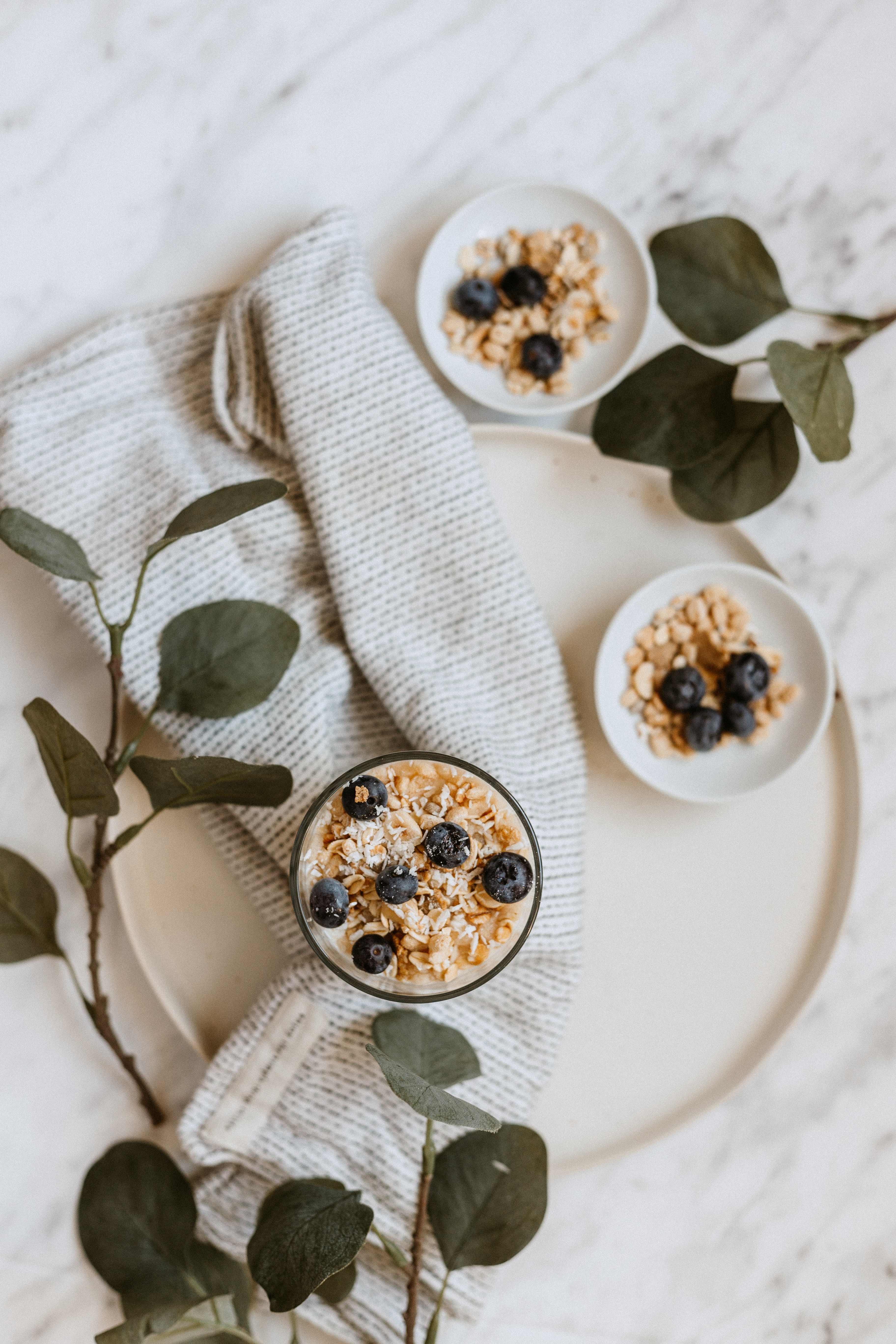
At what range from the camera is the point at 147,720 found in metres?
0.79

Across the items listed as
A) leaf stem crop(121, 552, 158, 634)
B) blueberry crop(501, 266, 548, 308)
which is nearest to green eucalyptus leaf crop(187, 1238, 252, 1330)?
leaf stem crop(121, 552, 158, 634)

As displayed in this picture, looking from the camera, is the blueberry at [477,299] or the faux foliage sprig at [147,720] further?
the blueberry at [477,299]

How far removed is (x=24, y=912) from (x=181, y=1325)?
13.0 inches

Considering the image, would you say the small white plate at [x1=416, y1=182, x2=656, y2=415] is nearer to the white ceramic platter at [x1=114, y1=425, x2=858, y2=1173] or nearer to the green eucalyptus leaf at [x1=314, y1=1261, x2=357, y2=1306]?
the white ceramic platter at [x1=114, y1=425, x2=858, y2=1173]

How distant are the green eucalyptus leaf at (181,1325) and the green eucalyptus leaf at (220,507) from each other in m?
0.50

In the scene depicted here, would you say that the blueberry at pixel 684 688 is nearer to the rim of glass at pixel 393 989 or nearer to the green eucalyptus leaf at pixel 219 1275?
the rim of glass at pixel 393 989

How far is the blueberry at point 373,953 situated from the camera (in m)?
0.71

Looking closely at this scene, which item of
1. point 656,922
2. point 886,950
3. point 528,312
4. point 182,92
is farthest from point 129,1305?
point 182,92

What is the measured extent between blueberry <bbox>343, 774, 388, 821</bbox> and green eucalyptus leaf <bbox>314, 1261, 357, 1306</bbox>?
0.35 m

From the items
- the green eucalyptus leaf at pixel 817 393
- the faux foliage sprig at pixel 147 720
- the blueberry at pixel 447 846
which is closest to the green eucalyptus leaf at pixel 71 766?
the faux foliage sprig at pixel 147 720

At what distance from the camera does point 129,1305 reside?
870 millimetres

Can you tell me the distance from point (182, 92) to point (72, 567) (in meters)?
0.48

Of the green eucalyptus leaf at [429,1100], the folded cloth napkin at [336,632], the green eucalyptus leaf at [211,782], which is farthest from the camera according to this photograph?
the folded cloth napkin at [336,632]

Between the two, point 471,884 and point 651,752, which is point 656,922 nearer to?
point 651,752
